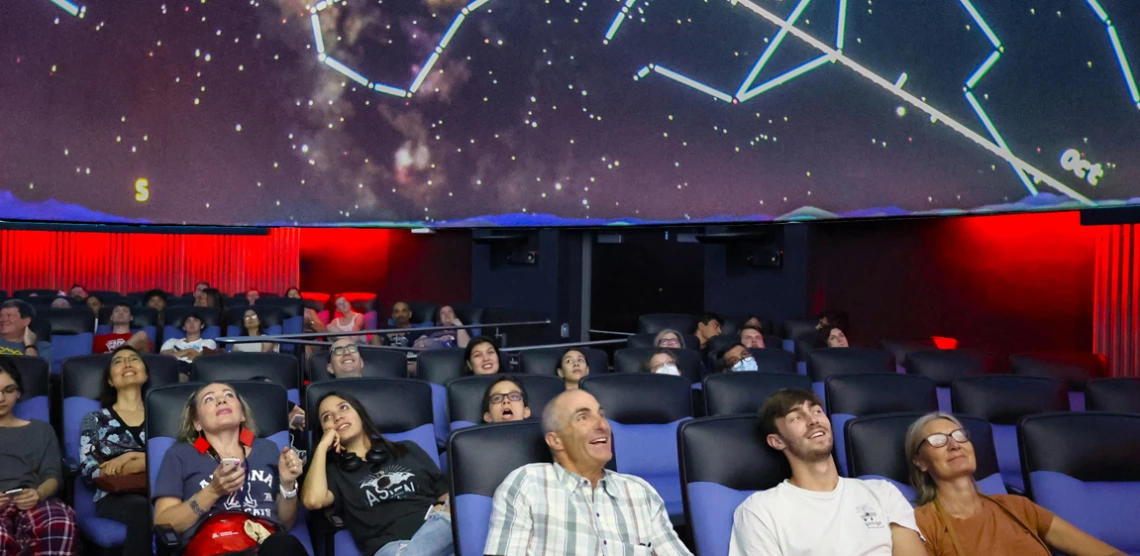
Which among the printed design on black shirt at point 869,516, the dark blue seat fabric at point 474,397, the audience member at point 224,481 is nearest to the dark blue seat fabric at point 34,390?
the audience member at point 224,481

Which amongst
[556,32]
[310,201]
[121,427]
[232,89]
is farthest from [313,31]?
[121,427]

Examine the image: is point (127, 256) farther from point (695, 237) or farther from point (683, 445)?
point (683, 445)

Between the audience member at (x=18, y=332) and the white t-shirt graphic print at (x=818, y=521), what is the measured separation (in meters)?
5.21

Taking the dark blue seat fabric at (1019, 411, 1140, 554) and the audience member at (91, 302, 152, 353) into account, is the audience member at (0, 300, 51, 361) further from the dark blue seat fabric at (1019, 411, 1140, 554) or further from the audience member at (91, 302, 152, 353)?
the dark blue seat fabric at (1019, 411, 1140, 554)

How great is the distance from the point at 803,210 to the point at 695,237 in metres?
1.67

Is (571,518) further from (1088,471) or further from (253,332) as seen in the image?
(253,332)

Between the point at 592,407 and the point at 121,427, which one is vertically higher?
the point at 592,407

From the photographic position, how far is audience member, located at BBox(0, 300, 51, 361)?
626 cm

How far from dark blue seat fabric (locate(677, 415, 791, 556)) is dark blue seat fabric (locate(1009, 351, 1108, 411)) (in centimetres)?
357

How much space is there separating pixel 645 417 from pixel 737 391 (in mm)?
420

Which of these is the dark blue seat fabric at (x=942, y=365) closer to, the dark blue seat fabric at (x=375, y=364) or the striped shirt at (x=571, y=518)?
the dark blue seat fabric at (x=375, y=364)

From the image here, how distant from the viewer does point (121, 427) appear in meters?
4.01

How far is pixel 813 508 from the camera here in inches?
112

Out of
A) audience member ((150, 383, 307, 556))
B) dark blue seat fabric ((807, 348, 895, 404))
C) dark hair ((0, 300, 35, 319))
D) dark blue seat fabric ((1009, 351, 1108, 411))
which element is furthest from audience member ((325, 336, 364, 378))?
dark blue seat fabric ((1009, 351, 1108, 411))
